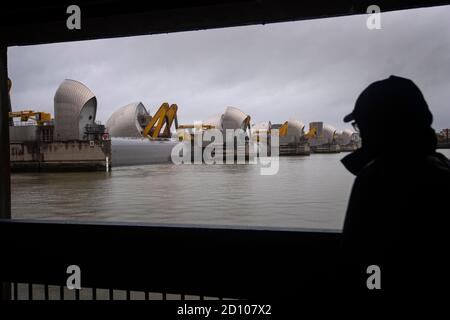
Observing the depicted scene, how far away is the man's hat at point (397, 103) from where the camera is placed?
66.2 inches

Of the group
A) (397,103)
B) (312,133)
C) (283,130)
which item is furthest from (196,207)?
(312,133)

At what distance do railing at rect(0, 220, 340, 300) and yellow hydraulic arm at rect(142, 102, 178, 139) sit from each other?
98.6m

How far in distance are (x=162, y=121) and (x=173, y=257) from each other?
4000 inches

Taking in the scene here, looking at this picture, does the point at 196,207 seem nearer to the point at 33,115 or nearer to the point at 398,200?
the point at 398,200

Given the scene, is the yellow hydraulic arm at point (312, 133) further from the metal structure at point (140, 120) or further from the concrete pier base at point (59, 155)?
the concrete pier base at point (59, 155)

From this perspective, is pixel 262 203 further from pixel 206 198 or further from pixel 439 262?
pixel 439 262

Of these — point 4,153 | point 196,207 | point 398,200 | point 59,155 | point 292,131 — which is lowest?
point 196,207

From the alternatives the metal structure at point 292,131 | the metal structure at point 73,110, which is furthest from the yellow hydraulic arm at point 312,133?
the metal structure at point 73,110

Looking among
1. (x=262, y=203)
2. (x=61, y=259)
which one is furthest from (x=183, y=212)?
(x=61, y=259)

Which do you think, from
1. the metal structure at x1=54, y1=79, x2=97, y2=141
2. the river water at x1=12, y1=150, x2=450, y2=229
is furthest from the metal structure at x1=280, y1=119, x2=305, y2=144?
the river water at x1=12, y1=150, x2=450, y2=229

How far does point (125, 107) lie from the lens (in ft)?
369

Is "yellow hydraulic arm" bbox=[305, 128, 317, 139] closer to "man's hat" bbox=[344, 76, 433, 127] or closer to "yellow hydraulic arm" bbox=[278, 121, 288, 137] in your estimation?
"yellow hydraulic arm" bbox=[278, 121, 288, 137]

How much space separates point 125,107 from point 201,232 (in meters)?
113

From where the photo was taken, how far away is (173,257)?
11.0 feet
